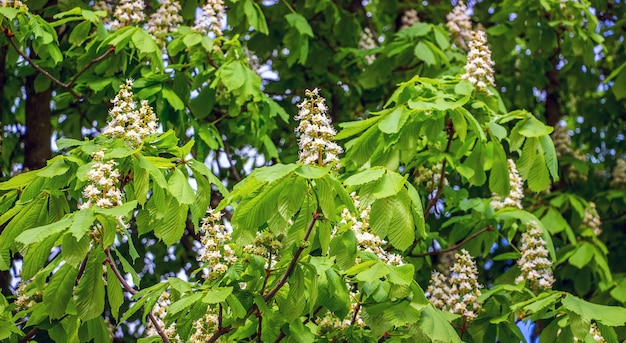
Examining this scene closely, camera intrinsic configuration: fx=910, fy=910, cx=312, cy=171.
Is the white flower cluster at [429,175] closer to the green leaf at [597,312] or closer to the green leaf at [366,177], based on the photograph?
the green leaf at [597,312]

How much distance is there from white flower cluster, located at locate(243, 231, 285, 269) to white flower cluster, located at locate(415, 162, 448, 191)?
1.53 m

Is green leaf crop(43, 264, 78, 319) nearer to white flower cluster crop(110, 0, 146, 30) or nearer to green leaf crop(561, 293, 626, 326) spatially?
green leaf crop(561, 293, 626, 326)

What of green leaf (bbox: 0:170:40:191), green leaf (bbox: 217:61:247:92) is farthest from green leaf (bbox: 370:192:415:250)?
green leaf (bbox: 217:61:247:92)

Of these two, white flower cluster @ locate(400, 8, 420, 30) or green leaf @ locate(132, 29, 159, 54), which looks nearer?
green leaf @ locate(132, 29, 159, 54)

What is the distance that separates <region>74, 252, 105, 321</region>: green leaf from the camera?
300 cm

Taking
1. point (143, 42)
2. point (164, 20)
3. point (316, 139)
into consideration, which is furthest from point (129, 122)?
point (164, 20)

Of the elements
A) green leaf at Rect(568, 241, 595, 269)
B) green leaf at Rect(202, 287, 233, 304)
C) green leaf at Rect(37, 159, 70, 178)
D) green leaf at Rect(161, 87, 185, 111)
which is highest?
green leaf at Rect(37, 159, 70, 178)

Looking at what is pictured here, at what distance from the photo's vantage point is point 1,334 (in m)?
3.34

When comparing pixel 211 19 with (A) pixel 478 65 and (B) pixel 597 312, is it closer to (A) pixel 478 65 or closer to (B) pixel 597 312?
(A) pixel 478 65

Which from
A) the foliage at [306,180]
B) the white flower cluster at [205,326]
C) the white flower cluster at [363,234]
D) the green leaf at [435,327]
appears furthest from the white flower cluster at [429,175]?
the white flower cluster at [205,326]

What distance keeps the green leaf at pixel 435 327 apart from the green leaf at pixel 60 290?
1.24 metres

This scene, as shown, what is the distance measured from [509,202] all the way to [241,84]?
1.54 meters

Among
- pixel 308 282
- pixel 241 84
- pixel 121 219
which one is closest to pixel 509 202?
pixel 241 84

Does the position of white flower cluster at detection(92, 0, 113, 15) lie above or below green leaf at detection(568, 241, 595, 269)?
above
